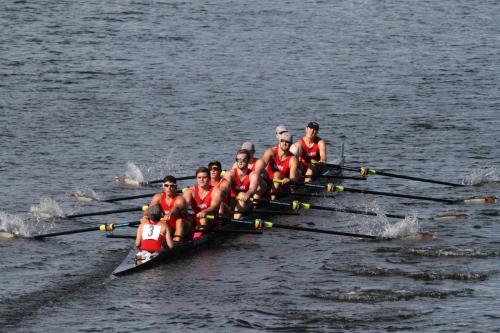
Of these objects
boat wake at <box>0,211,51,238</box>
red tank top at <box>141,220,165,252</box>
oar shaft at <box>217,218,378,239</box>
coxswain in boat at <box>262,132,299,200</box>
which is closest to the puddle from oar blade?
boat wake at <box>0,211,51,238</box>

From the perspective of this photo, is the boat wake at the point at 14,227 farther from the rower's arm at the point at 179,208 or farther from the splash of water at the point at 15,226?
the rower's arm at the point at 179,208

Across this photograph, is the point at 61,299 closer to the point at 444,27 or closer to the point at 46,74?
the point at 46,74

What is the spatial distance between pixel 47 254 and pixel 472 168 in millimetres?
14565

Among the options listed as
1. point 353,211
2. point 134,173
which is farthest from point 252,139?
point 353,211

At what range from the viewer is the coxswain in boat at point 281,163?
28.7 metres

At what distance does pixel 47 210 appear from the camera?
27641mm

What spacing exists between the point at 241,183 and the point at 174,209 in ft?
11.5

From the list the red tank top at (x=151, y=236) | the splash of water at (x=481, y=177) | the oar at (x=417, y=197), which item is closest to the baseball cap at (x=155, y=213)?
the red tank top at (x=151, y=236)

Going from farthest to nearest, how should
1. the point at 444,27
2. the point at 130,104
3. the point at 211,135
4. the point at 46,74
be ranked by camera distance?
the point at 444,27
the point at 46,74
the point at 130,104
the point at 211,135

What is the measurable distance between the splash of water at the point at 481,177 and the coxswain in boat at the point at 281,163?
615 cm

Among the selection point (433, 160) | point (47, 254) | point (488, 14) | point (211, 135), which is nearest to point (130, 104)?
point (211, 135)

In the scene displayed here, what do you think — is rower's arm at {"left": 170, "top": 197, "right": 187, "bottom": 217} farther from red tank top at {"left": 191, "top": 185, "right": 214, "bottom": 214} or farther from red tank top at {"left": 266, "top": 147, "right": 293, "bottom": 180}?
red tank top at {"left": 266, "top": 147, "right": 293, "bottom": 180}

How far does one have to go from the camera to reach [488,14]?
62.7m

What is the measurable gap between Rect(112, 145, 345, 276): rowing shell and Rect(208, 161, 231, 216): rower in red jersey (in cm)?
38
